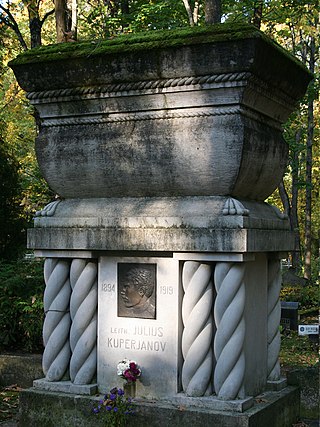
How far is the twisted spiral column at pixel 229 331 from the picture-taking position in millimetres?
5590

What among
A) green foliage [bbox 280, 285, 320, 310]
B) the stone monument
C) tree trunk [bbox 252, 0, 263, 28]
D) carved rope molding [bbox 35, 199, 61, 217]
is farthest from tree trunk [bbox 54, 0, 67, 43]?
green foliage [bbox 280, 285, 320, 310]

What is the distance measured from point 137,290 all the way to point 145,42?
7.24ft

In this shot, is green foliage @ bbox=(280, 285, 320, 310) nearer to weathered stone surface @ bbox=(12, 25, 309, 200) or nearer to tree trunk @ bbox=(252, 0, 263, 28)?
tree trunk @ bbox=(252, 0, 263, 28)

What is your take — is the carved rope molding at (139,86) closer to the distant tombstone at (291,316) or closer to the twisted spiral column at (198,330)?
the twisted spiral column at (198,330)

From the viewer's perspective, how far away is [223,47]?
5531mm

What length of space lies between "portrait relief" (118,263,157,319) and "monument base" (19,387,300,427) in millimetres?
789

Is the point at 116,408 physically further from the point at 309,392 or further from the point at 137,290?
the point at 309,392

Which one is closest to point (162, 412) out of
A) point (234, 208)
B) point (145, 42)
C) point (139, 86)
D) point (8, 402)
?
point (234, 208)

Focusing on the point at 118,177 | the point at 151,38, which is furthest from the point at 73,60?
the point at 118,177

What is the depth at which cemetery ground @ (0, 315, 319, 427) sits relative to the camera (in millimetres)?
7090

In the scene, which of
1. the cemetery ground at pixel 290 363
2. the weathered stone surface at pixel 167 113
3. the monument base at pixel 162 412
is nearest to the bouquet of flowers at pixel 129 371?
the monument base at pixel 162 412

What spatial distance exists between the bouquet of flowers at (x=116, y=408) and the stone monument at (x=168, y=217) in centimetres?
16

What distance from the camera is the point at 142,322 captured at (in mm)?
6012

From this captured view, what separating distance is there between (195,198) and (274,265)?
1.31 metres
